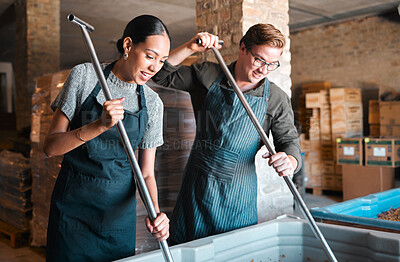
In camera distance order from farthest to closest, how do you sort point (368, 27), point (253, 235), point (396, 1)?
point (368, 27) < point (396, 1) < point (253, 235)

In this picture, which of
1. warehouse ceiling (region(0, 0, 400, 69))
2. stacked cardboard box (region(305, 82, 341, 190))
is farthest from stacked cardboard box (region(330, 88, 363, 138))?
warehouse ceiling (region(0, 0, 400, 69))

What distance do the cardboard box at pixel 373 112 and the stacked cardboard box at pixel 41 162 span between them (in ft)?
17.8

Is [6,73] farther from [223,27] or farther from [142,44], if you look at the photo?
[142,44]

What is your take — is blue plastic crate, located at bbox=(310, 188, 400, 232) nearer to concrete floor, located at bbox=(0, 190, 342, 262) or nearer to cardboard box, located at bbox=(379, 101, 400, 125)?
concrete floor, located at bbox=(0, 190, 342, 262)

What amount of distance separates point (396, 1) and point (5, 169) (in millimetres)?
6374

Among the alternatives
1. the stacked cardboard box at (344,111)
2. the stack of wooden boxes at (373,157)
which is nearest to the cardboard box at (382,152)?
the stack of wooden boxes at (373,157)

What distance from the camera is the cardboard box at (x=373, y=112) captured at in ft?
22.1

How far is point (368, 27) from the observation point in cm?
726

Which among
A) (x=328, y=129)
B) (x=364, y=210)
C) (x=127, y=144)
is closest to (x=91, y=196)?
(x=127, y=144)

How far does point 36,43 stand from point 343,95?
505cm

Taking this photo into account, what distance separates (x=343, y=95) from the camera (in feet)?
21.0

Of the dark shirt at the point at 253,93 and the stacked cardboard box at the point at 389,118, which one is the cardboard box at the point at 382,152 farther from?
the dark shirt at the point at 253,93

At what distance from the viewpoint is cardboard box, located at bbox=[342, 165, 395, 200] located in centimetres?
577

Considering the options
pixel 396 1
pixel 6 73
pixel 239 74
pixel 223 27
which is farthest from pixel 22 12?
pixel 6 73
